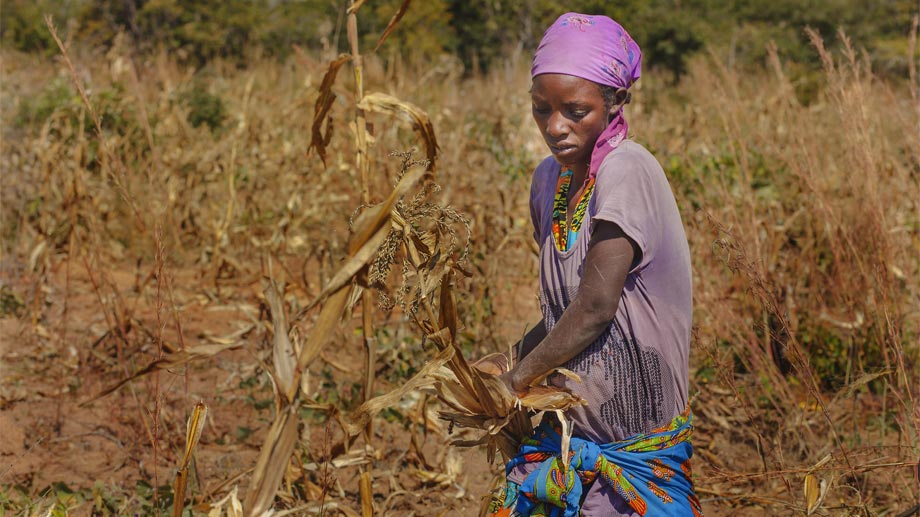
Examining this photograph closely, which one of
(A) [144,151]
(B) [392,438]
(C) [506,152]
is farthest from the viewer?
(A) [144,151]

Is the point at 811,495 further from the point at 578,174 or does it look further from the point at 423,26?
the point at 423,26

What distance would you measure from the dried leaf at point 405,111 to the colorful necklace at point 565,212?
56 centimetres

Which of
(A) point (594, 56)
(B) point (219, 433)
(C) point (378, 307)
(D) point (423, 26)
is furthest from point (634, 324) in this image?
(D) point (423, 26)

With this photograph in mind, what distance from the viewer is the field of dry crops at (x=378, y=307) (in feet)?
6.76

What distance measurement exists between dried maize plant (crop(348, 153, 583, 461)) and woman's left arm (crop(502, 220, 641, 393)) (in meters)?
0.08

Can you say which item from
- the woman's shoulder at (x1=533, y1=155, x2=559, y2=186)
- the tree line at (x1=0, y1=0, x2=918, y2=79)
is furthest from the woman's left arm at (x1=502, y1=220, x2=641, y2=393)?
the tree line at (x1=0, y1=0, x2=918, y2=79)

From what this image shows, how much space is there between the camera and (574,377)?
162 cm

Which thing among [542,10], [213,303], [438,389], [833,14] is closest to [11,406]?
[213,303]

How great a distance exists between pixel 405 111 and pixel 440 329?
2.64 ft

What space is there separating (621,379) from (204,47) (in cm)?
1586

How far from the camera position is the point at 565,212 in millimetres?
1724

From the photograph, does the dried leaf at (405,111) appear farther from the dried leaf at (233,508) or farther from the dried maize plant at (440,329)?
the dried leaf at (233,508)

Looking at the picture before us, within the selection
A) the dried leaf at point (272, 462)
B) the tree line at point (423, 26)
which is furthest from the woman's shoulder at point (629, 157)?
the tree line at point (423, 26)

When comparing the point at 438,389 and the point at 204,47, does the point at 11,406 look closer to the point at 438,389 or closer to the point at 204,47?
the point at 438,389
